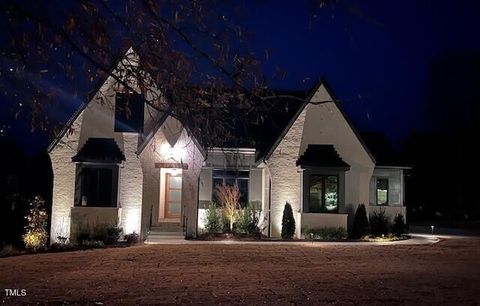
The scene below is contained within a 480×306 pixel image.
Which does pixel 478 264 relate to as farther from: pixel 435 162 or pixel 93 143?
pixel 435 162

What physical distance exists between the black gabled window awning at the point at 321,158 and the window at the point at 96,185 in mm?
7588

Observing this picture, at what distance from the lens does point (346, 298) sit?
10711 millimetres

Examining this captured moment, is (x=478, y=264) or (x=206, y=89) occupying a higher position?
(x=206, y=89)

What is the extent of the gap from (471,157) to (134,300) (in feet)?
135

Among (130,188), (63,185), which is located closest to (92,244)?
(130,188)

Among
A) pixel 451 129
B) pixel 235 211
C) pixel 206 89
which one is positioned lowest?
pixel 235 211

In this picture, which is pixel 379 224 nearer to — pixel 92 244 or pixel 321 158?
pixel 321 158

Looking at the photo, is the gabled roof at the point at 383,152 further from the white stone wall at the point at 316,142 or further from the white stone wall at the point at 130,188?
the white stone wall at the point at 130,188

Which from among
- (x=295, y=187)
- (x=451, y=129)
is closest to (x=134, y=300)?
(x=295, y=187)

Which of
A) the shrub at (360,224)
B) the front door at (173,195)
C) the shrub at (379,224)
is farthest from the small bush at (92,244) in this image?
the shrub at (379,224)

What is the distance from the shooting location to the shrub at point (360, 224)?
2459 centimetres

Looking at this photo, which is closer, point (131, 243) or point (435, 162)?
point (131, 243)

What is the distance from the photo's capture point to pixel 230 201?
2378cm

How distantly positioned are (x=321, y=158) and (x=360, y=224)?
3.17 meters
